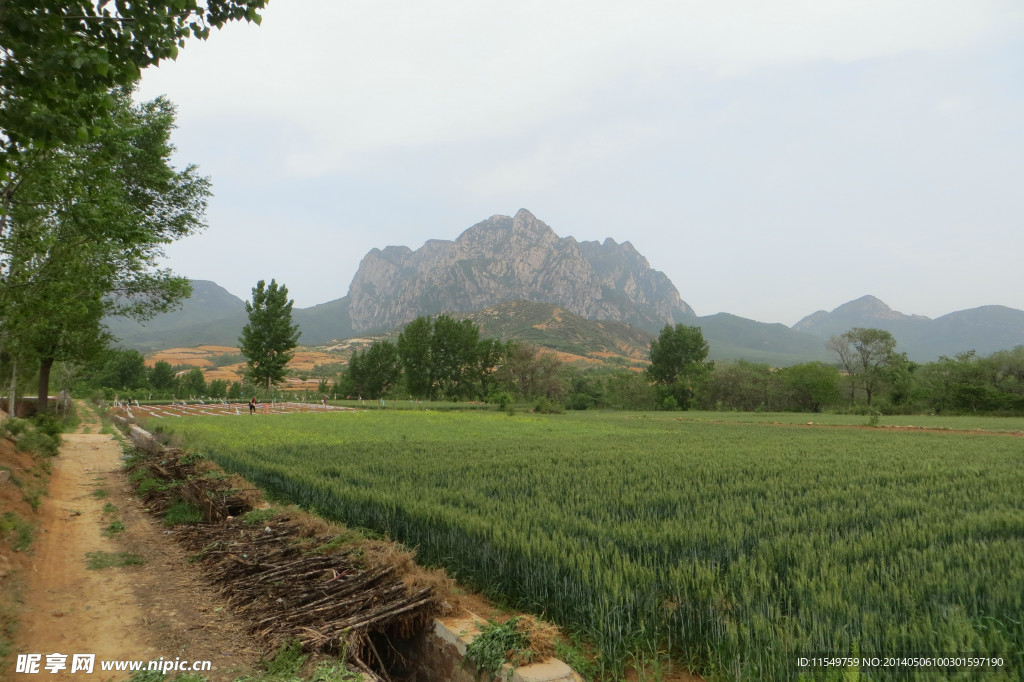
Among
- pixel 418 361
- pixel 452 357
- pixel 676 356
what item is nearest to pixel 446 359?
pixel 452 357

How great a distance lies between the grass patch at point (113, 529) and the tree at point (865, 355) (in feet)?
222

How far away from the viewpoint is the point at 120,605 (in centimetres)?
597

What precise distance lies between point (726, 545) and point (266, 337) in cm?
5319

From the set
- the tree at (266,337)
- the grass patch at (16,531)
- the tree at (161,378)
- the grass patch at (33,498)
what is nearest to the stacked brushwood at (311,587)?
the grass patch at (16,531)

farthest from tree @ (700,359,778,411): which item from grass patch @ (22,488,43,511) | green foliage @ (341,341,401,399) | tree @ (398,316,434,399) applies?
grass patch @ (22,488,43,511)

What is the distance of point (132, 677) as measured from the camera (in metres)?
4.43

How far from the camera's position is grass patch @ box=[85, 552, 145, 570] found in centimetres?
730

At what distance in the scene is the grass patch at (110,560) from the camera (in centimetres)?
730

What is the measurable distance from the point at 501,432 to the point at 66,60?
22452 mm

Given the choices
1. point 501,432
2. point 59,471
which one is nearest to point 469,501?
point 59,471

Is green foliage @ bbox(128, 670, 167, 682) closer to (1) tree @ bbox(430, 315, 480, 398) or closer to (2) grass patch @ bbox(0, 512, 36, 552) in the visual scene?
(2) grass patch @ bbox(0, 512, 36, 552)

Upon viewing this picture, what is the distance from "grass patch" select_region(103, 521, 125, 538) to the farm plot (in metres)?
2.63

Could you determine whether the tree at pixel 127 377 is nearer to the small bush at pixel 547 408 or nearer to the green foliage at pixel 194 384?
the green foliage at pixel 194 384

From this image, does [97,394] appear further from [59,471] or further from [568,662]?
[568,662]
